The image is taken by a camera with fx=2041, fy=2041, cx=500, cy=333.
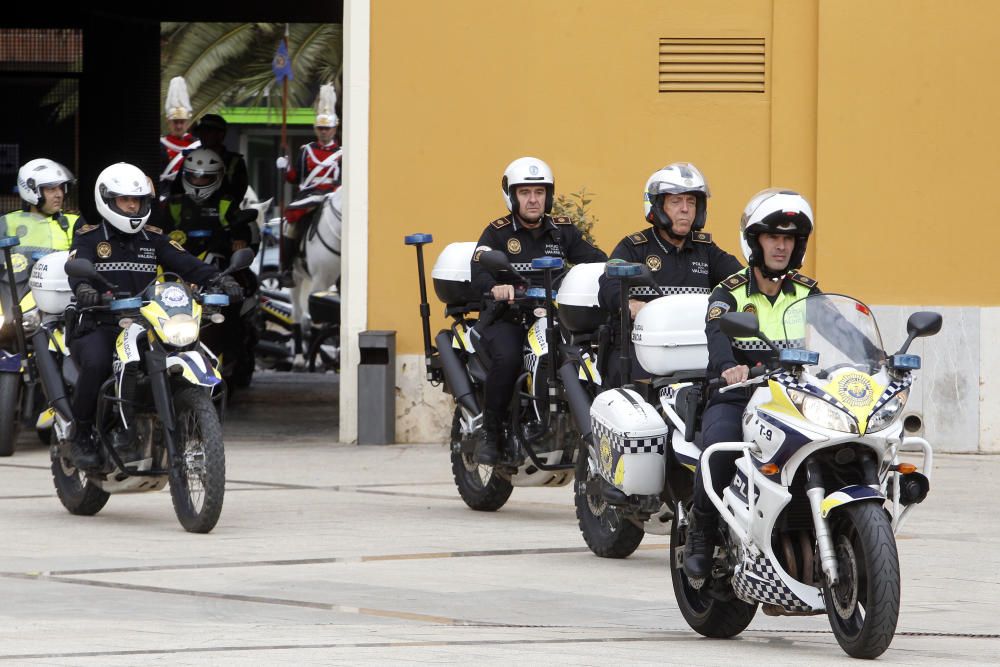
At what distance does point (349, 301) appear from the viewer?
16.2 meters

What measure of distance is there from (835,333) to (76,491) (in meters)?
5.66

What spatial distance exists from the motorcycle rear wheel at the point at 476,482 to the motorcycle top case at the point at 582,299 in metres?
1.43

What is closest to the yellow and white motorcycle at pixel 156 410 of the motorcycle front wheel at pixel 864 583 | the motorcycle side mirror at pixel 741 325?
the motorcycle side mirror at pixel 741 325

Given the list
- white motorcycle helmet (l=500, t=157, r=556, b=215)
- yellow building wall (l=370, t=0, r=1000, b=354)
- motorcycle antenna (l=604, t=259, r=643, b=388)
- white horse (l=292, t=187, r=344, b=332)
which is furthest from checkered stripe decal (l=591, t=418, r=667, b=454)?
white horse (l=292, t=187, r=344, b=332)

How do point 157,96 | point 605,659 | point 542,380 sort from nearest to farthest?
point 605,659 → point 542,380 → point 157,96

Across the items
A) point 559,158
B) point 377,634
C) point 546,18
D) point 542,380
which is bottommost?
point 377,634

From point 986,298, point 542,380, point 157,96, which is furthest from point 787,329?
point 157,96

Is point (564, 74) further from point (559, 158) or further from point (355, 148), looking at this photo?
point (355, 148)

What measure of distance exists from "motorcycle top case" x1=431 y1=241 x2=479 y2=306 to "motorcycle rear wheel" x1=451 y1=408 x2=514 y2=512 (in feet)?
2.30

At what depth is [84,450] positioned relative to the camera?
1142cm

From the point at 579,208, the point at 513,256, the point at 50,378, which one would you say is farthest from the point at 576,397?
the point at 579,208

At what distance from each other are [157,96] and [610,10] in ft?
31.6

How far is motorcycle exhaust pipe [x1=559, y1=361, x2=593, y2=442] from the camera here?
1043 cm

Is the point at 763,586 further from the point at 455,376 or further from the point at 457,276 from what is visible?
the point at 457,276
